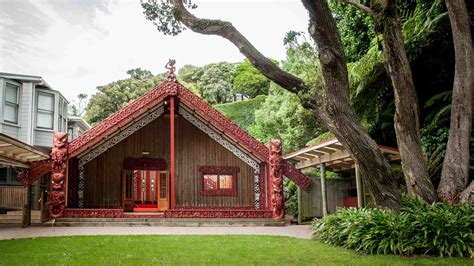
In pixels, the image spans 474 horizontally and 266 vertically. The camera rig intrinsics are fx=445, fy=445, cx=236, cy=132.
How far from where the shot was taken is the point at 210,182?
62.0 ft

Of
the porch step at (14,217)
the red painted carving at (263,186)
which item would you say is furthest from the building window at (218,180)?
the porch step at (14,217)

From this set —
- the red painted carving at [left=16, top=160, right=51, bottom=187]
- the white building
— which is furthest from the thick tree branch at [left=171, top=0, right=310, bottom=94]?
the white building

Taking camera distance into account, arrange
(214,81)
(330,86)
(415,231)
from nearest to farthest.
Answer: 1. (415,231)
2. (330,86)
3. (214,81)

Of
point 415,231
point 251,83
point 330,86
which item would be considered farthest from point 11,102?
point 251,83

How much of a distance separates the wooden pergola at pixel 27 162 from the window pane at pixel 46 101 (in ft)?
24.9

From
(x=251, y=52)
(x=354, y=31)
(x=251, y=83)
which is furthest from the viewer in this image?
(x=251, y=83)

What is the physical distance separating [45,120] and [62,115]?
2.03 m

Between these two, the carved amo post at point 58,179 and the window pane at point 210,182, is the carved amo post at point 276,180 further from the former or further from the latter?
the carved amo post at point 58,179

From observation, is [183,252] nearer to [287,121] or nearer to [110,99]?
[287,121]

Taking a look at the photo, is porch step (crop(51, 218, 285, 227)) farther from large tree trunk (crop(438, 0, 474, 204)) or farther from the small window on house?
the small window on house

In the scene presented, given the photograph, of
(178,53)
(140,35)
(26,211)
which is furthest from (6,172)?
(178,53)

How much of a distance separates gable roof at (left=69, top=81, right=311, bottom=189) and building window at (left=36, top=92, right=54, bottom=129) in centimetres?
618

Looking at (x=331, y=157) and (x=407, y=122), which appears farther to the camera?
(x=331, y=157)

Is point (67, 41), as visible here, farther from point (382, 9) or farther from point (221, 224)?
point (382, 9)
